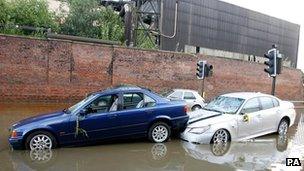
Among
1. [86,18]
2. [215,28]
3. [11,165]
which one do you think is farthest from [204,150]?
[215,28]

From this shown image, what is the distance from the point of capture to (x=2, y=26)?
73.4 ft

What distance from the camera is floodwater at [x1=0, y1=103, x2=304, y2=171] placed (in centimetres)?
939

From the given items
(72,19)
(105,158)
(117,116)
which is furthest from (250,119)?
(72,19)

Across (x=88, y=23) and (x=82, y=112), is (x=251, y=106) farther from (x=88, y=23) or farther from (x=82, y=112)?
(x=88, y=23)

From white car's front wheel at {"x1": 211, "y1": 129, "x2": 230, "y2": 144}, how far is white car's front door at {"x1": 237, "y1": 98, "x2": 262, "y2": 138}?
48cm

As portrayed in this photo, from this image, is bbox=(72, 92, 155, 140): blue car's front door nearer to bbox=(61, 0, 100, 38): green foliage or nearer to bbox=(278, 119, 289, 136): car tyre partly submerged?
bbox=(278, 119, 289, 136): car tyre partly submerged

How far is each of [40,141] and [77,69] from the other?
11701 mm

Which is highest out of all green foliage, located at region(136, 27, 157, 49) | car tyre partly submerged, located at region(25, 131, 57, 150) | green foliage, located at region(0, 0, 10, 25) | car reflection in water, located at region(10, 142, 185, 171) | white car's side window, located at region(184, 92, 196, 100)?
green foliage, located at region(0, 0, 10, 25)

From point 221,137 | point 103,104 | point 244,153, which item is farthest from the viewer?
point 221,137

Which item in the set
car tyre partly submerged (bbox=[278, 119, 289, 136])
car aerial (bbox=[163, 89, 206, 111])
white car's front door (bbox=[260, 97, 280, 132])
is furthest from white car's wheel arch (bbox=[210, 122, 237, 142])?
car aerial (bbox=[163, 89, 206, 111])

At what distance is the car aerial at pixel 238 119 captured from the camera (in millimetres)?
12203

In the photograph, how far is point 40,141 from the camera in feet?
35.0

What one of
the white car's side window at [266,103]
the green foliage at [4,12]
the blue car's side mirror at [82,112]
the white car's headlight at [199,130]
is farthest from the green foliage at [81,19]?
the blue car's side mirror at [82,112]

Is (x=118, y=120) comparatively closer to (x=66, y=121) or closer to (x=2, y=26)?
(x=66, y=121)
